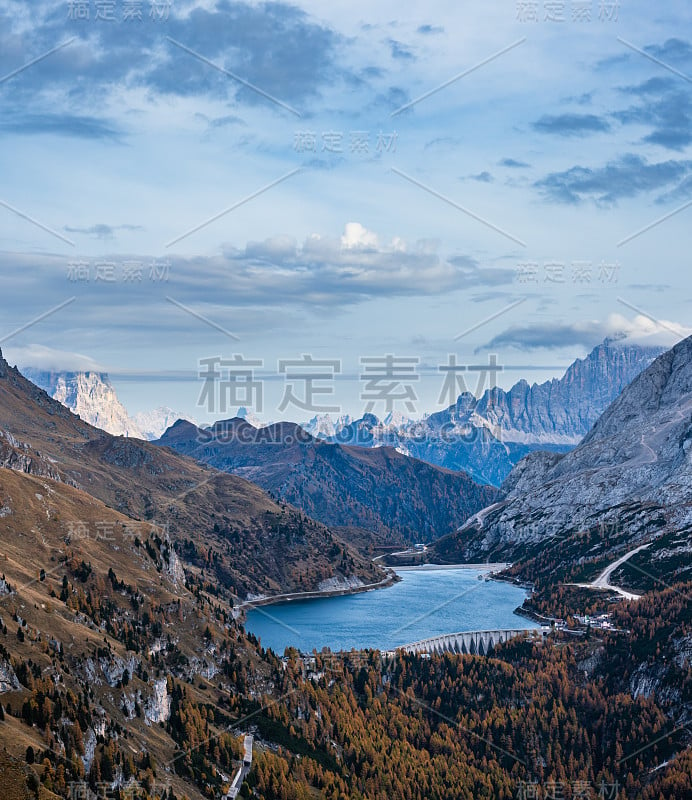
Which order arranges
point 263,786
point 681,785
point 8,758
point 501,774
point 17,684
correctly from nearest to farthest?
point 8,758
point 17,684
point 263,786
point 681,785
point 501,774

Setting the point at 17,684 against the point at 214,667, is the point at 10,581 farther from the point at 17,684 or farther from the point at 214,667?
the point at 214,667

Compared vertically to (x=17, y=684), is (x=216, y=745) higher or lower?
lower

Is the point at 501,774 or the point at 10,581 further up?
the point at 10,581

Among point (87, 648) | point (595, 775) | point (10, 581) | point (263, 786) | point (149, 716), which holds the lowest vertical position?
point (595, 775)

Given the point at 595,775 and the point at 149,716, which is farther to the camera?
the point at 595,775

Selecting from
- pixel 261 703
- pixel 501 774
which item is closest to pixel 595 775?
pixel 501 774

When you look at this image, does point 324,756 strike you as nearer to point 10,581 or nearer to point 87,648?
point 87,648

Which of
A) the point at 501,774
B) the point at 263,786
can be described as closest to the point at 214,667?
the point at 263,786

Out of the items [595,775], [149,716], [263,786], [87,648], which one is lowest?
[595,775]

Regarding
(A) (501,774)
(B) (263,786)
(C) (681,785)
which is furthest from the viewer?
(A) (501,774)
